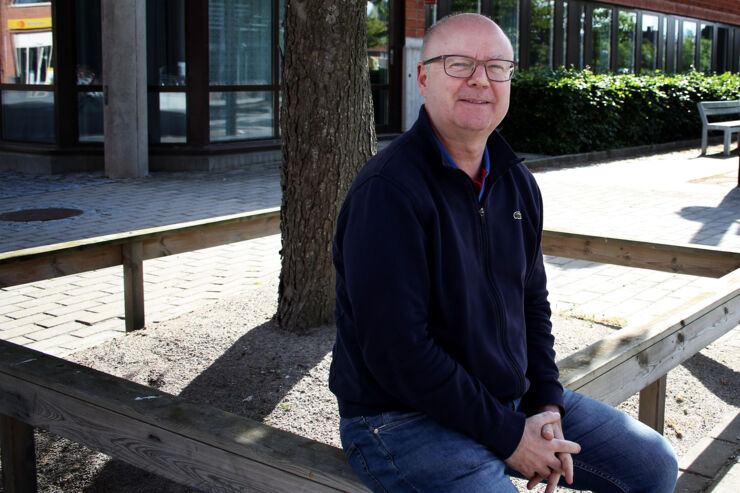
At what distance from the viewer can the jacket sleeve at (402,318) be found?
2020 mm

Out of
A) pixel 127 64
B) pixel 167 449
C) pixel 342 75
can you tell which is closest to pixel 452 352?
pixel 167 449

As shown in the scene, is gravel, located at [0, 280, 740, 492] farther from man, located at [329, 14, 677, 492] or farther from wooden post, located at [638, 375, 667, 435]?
man, located at [329, 14, 677, 492]

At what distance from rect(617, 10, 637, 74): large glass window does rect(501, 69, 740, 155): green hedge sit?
5825 millimetres

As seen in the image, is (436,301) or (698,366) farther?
(698,366)

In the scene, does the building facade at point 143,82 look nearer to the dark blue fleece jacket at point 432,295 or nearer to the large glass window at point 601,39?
the dark blue fleece jacket at point 432,295

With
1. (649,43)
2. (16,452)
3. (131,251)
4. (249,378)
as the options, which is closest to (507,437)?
(16,452)

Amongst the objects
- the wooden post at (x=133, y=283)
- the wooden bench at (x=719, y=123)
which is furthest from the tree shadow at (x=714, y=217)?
the wooden bench at (x=719, y=123)

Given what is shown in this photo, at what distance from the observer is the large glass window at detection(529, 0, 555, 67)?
2094 centimetres

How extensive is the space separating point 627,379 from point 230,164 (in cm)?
1106

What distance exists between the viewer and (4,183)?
12.0 metres

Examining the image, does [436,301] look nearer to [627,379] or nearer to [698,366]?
[627,379]

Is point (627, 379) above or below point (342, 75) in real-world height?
below

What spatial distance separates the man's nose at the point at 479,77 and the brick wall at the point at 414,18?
15.2 metres

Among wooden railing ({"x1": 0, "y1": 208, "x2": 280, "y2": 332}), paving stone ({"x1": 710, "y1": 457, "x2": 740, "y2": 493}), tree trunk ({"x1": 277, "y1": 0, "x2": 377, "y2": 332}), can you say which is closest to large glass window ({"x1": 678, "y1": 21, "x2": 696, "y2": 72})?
wooden railing ({"x1": 0, "y1": 208, "x2": 280, "y2": 332})
